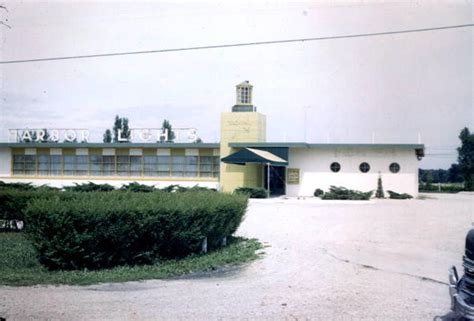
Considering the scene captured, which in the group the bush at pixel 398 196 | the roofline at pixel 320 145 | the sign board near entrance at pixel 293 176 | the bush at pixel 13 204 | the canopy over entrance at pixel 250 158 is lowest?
the bush at pixel 398 196

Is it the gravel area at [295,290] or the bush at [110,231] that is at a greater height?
the bush at [110,231]

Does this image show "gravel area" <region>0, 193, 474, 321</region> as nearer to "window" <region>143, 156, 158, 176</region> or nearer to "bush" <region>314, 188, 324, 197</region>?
"bush" <region>314, 188, 324, 197</region>

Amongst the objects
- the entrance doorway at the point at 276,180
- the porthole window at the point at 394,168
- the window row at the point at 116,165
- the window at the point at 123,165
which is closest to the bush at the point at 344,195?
the porthole window at the point at 394,168

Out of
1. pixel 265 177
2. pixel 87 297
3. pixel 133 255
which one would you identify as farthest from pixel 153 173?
pixel 87 297

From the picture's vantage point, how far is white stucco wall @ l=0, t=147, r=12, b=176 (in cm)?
4050

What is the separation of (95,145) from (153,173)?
16.6 feet

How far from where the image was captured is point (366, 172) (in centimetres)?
3528

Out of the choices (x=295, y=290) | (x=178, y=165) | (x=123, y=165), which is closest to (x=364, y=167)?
(x=178, y=165)

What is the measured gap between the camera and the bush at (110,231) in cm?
980

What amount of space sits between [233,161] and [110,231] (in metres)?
22.3

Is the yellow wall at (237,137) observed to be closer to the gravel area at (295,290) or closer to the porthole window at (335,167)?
the porthole window at (335,167)

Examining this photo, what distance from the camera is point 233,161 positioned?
1262 inches

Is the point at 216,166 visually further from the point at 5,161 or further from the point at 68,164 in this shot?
the point at 5,161

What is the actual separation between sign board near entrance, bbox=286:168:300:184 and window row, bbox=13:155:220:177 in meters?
5.40
